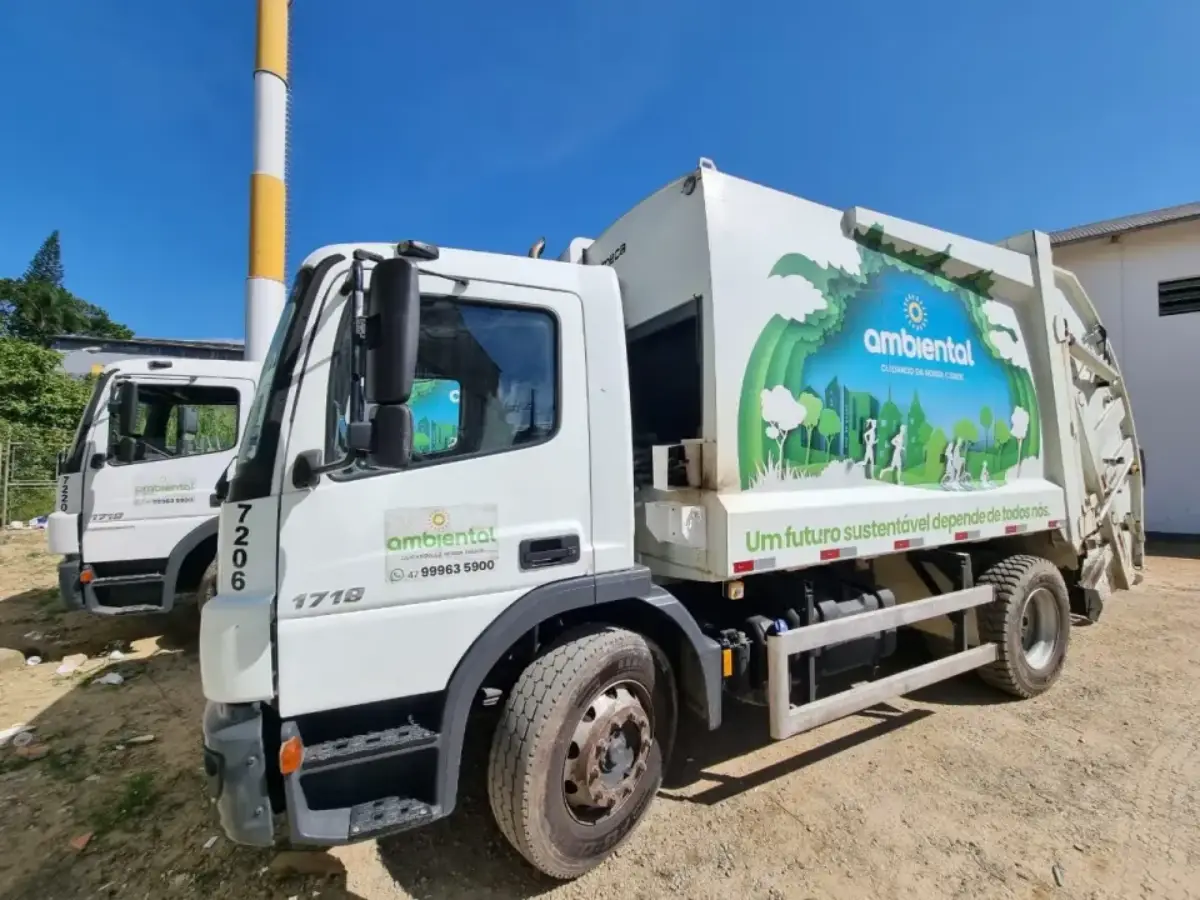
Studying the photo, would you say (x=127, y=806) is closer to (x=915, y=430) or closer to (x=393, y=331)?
(x=393, y=331)

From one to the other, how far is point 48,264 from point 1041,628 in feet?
242

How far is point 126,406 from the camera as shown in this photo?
5344mm

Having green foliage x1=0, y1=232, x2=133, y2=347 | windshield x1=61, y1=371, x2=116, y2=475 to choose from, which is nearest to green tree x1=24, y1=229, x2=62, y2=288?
green foliage x1=0, y1=232, x2=133, y2=347

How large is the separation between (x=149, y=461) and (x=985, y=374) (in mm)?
7106

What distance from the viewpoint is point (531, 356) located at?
2.62 meters

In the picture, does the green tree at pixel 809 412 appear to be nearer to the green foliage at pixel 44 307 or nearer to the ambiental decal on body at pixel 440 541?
the ambiental decal on body at pixel 440 541

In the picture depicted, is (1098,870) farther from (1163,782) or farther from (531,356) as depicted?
(531,356)

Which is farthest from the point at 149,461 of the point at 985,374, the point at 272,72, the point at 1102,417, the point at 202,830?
the point at 272,72

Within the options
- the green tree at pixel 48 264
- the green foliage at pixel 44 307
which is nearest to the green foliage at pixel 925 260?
the green foliage at pixel 44 307

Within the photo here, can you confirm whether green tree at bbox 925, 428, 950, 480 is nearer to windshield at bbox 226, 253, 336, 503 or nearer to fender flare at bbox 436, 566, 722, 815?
fender flare at bbox 436, 566, 722, 815

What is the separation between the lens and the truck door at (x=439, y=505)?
84.4 inches

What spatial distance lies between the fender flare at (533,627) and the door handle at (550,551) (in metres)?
0.09

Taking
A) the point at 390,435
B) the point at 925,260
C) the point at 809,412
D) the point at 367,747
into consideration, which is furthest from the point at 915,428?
the point at 367,747

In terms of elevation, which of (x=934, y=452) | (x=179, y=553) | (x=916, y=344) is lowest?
(x=179, y=553)
